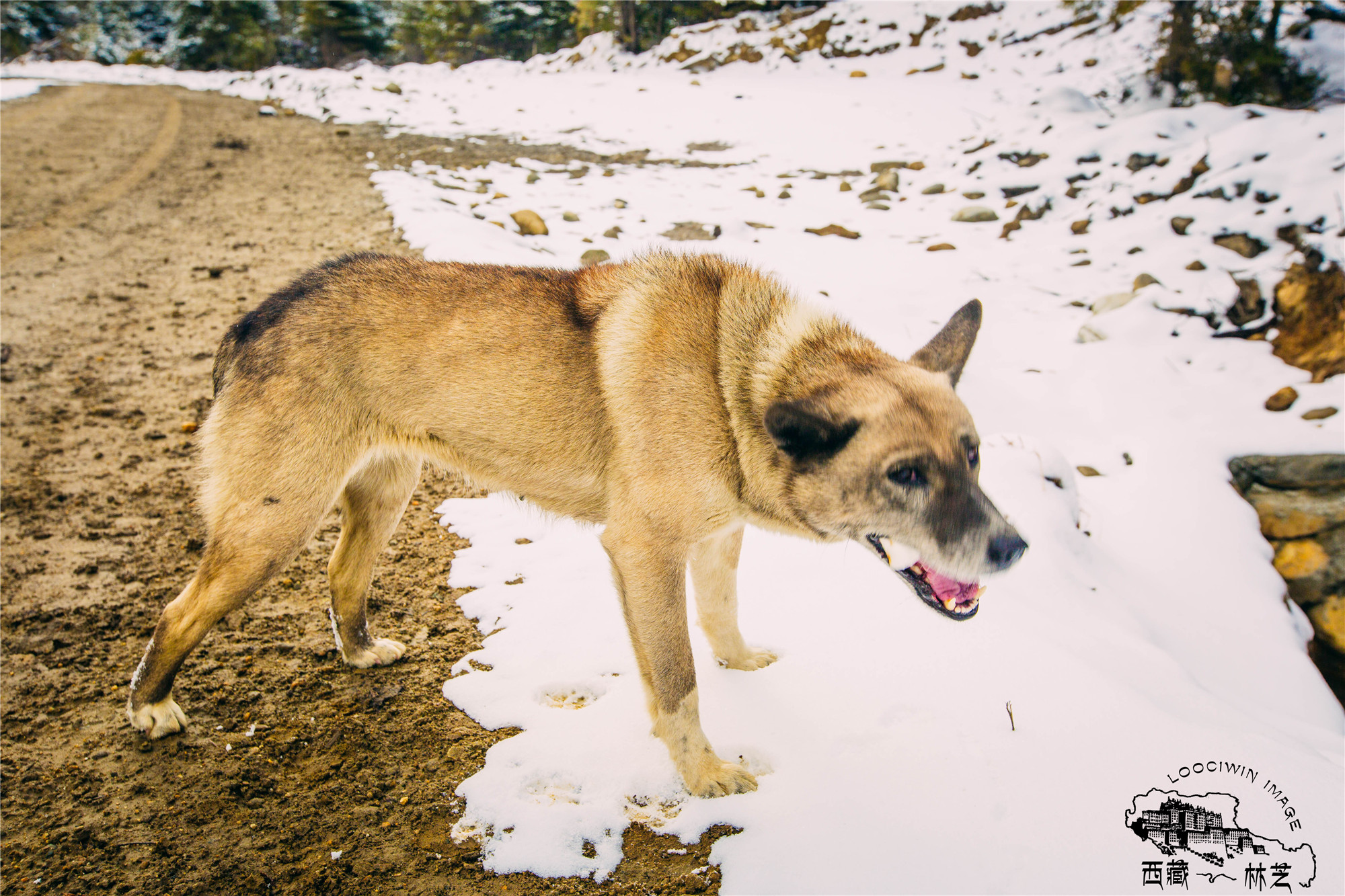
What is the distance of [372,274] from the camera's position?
10.8 feet

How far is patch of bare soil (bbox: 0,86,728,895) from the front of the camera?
8.46 feet

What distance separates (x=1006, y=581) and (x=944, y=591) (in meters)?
1.75

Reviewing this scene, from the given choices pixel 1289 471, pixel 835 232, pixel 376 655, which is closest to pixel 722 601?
pixel 376 655

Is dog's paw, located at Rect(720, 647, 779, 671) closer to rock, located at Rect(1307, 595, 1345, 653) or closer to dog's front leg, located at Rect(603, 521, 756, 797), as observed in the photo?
dog's front leg, located at Rect(603, 521, 756, 797)

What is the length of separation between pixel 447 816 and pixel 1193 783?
123 inches

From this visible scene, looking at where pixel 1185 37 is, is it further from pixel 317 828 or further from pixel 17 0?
pixel 17 0

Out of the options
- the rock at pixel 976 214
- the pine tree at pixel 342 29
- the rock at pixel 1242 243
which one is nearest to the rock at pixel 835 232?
the rock at pixel 976 214

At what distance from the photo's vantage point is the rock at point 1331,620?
4895mm

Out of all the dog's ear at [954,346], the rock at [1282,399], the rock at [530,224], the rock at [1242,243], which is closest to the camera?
the dog's ear at [954,346]

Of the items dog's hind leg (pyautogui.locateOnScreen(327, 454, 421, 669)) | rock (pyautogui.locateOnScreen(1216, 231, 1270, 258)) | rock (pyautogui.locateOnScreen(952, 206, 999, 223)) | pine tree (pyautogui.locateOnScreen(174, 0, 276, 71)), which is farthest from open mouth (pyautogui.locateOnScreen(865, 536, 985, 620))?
pine tree (pyautogui.locateOnScreen(174, 0, 276, 71))

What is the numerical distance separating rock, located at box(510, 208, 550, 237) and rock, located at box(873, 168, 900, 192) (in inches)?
247

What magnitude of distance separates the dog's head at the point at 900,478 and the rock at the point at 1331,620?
4.19m

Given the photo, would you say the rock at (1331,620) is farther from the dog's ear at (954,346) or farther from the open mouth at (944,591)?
the open mouth at (944,591)

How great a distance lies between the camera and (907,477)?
2588 mm
